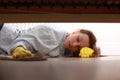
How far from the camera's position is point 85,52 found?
3.64 feet

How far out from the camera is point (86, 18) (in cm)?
52

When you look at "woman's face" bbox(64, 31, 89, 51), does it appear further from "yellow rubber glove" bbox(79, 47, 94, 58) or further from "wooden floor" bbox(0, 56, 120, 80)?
"wooden floor" bbox(0, 56, 120, 80)

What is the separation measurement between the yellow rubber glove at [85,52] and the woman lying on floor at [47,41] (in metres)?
0.02

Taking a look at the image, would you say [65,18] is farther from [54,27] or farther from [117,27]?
[117,27]

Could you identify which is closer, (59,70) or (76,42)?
(59,70)

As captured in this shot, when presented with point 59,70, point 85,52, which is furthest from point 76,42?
point 59,70

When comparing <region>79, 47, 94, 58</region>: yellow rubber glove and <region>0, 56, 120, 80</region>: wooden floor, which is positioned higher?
<region>79, 47, 94, 58</region>: yellow rubber glove

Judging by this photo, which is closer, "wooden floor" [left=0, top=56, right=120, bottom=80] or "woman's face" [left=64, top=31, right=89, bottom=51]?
"wooden floor" [left=0, top=56, right=120, bottom=80]

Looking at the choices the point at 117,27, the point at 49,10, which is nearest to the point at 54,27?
the point at 117,27

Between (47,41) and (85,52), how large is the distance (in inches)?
7.9

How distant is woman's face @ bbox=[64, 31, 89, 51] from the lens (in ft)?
3.84

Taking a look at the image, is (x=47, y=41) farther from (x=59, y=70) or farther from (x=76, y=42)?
(x=59, y=70)

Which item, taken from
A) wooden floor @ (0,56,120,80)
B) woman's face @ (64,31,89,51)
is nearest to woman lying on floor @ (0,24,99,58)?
woman's face @ (64,31,89,51)

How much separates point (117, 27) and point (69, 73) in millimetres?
824
